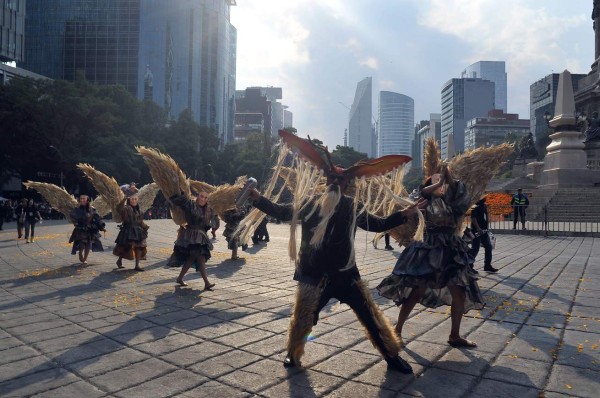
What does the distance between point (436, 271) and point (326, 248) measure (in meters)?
1.32

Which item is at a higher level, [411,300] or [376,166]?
[376,166]

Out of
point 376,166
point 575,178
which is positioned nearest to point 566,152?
point 575,178

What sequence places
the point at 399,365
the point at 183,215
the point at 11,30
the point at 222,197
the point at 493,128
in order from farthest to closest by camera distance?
the point at 493,128 < the point at 11,30 < the point at 222,197 < the point at 183,215 < the point at 399,365

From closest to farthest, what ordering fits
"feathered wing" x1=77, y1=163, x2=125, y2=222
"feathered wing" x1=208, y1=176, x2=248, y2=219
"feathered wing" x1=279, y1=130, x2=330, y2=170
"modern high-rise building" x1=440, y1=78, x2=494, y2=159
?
"feathered wing" x1=279, y1=130, x2=330, y2=170 < "feathered wing" x1=208, y1=176, x2=248, y2=219 < "feathered wing" x1=77, y1=163, x2=125, y2=222 < "modern high-rise building" x1=440, y1=78, x2=494, y2=159

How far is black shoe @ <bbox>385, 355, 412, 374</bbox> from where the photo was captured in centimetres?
420

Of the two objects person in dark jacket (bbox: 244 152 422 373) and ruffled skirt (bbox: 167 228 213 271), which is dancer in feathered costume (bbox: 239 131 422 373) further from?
ruffled skirt (bbox: 167 228 213 271)

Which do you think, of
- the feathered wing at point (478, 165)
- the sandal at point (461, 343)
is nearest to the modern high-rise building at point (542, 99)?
the feathered wing at point (478, 165)

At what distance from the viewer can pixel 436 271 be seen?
16.1ft

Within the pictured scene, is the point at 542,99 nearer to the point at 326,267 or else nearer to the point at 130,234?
the point at 130,234

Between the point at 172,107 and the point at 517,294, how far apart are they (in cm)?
9374

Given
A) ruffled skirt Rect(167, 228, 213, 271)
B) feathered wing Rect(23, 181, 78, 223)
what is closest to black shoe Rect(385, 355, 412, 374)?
ruffled skirt Rect(167, 228, 213, 271)

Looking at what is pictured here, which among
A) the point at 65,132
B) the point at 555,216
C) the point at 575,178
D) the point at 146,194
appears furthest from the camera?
the point at 65,132

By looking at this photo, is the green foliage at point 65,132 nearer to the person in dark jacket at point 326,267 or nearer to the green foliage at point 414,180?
the green foliage at point 414,180

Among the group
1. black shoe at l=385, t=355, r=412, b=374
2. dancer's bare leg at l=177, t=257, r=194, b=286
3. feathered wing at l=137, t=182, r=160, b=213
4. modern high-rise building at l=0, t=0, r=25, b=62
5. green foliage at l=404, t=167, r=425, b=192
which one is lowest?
black shoe at l=385, t=355, r=412, b=374
